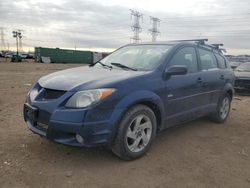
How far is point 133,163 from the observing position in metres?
3.98

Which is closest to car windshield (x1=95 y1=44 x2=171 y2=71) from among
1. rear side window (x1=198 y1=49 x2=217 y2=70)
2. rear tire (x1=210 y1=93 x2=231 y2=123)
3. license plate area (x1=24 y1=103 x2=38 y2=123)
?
rear side window (x1=198 y1=49 x2=217 y2=70)

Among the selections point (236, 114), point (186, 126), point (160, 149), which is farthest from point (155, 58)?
point (236, 114)

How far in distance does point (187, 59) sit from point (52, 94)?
248cm

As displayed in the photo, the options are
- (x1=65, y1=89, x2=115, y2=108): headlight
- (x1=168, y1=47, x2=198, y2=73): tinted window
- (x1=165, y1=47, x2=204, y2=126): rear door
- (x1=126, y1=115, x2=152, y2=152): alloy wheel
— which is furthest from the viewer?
(x1=168, y1=47, x2=198, y2=73): tinted window

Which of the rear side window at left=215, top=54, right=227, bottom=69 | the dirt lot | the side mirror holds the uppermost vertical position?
the rear side window at left=215, top=54, right=227, bottom=69

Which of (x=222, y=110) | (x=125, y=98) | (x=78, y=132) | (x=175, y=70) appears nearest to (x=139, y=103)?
(x=125, y=98)

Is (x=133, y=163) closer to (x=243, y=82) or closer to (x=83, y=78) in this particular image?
(x=83, y=78)

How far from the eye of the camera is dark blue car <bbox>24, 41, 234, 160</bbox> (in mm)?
3582

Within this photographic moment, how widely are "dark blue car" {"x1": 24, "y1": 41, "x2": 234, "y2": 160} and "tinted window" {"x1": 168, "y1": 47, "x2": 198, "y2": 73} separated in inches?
0.7

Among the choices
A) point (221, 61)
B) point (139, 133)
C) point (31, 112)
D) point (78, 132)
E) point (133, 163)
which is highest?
point (221, 61)

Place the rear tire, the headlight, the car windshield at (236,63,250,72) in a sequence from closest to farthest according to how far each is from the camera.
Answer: the headlight < the rear tire < the car windshield at (236,63,250,72)

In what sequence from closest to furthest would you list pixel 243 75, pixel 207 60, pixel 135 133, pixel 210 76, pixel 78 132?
pixel 78 132 → pixel 135 133 → pixel 210 76 → pixel 207 60 → pixel 243 75

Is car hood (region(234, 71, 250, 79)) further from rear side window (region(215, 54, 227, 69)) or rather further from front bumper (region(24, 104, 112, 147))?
front bumper (region(24, 104, 112, 147))

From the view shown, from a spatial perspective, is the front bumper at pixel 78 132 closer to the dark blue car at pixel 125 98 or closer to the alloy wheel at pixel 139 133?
the dark blue car at pixel 125 98
